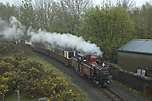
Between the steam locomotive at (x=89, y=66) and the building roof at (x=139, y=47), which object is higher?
the building roof at (x=139, y=47)

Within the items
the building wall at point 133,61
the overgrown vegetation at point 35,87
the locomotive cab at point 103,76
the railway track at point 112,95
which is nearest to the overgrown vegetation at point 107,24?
the building wall at point 133,61

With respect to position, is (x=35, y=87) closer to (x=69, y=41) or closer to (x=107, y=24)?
(x=69, y=41)

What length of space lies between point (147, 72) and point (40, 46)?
3123 centimetres

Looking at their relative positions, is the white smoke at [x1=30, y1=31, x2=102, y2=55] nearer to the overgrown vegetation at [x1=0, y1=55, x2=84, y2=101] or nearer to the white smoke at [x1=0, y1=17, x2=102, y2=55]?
the white smoke at [x1=0, y1=17, x2=102, y2=55]

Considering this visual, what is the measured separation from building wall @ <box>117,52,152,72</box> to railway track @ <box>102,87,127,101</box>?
512 cm

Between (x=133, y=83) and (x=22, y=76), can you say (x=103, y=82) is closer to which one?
(x=133, y=83)

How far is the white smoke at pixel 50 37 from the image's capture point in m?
37.4

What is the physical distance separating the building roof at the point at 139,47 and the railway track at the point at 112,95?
614 cm

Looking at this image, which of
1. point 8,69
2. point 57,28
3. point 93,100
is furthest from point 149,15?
point 8,69

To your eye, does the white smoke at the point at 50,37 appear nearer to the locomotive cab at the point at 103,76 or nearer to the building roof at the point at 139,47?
the building roof at the point at 139,47

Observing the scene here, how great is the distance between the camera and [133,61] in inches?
1281

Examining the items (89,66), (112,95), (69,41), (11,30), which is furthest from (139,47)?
(11,30)

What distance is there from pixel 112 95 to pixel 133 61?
8.41 meters

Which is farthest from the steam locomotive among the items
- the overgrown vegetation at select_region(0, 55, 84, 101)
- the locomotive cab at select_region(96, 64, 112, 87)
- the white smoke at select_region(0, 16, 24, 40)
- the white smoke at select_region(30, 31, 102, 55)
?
the white smoke at select_region(0, 16, 24, 40)
